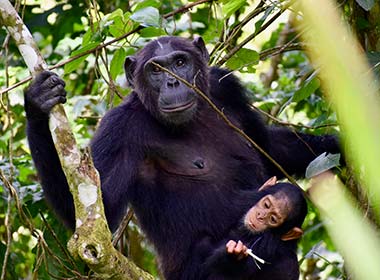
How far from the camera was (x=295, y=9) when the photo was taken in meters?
3.92

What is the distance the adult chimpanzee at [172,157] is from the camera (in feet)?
11.6

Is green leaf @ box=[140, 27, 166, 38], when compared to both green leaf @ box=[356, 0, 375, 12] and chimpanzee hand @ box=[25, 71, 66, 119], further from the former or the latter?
green leaf @ box=[356, 0, 375, 12]

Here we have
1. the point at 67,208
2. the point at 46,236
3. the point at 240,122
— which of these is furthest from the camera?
the point at 46,236

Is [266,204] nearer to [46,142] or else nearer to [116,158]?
[116,158]

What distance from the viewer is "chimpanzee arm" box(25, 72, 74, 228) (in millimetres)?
2918

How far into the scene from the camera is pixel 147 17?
3.61 metres

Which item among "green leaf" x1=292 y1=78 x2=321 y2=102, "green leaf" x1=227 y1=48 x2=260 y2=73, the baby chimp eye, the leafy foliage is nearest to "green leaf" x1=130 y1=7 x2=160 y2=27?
the leafy foliage

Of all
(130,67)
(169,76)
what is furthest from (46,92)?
(130,67)

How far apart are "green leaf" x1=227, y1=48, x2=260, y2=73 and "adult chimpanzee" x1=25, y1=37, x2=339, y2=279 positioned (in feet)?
0.35

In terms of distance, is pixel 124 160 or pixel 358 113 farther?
pixel 124 160

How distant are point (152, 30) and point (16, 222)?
88.8 inches

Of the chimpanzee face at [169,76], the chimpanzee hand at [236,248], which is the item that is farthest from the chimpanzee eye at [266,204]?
the chimpanzee face at [169,76]

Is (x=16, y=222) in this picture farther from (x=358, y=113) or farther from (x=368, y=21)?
(x=358, y=113)

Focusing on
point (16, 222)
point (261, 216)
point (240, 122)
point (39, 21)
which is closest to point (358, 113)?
point (261, 216)
